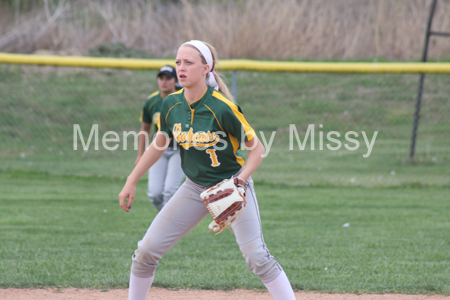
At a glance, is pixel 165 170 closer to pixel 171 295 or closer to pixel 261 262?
pixel 171 295

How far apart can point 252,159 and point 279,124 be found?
8.59 metres

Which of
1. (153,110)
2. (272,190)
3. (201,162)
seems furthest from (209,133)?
(272,190)

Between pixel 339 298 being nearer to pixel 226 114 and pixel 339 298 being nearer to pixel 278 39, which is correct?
pixel 226 114

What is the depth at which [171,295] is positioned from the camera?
12.6 feet

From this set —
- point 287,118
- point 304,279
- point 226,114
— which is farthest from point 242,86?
point 226,114

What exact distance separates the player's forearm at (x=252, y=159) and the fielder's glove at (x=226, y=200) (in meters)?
0.05

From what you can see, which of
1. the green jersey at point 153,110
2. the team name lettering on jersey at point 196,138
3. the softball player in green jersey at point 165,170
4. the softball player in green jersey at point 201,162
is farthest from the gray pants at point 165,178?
the team name lettering on jersey at point 196,138

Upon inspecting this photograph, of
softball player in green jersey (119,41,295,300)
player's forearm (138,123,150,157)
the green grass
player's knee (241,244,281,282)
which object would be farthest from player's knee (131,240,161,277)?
player's forearm (138,123,150,157)

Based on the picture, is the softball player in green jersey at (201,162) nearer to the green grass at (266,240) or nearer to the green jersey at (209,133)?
the green jersey at (209,133)

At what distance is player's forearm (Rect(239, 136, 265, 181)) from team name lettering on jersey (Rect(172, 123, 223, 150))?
0.21 m

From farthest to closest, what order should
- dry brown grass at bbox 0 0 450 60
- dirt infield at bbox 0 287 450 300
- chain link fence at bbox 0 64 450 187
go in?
dry brown grass at bbox 0 0 450 60 < chain link fence at bbox 0 64 450 187 < dirt infield at bbox 0 287 450 300

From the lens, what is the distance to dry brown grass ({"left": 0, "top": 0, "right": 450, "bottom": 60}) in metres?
14.8

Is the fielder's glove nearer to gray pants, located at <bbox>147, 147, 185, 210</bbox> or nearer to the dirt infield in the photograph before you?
the dirt infield

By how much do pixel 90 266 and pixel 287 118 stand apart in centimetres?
826
